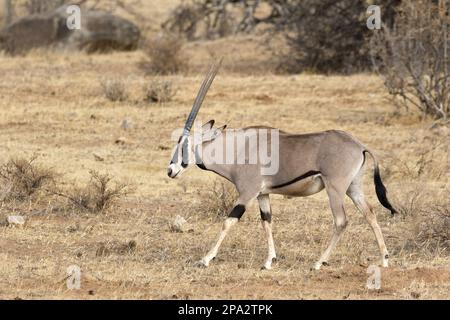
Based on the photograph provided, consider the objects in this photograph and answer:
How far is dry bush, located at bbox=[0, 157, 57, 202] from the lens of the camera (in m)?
10.7

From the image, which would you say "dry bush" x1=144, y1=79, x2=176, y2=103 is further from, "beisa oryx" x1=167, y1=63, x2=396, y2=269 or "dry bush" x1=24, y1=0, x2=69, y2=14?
"dry bush" x1=24, y1=0, x2=69, y2=14

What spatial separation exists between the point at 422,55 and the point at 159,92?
13.0 feet

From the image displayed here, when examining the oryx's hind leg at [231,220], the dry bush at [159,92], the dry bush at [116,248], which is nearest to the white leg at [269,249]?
the oryx's hind leg at [231,220]

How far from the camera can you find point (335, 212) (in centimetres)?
792

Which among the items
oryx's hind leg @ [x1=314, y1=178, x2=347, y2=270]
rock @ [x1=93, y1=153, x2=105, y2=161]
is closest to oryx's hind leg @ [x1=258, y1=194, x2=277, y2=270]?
oryx's hind leg @ [x1=314, y1=178, x2=347, y2=270]

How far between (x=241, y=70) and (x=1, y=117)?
19.8 feet

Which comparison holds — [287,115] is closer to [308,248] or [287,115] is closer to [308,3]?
[308,3]

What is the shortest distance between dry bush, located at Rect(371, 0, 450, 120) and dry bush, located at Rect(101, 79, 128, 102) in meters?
3.91

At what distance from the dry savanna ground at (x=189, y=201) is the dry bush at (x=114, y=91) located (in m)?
0.10

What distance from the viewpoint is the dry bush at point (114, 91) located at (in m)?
16.4

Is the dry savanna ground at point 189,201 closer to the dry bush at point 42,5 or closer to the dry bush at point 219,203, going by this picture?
the dry bush at point 219,203

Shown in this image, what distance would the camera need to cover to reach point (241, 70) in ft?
65.7

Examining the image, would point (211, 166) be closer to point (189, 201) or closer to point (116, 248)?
point (116, 248)
